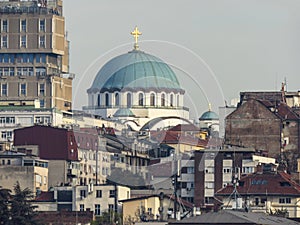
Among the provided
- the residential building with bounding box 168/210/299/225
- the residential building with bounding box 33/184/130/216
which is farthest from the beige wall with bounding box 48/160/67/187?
the residential building with bounding box 168/210/299/225

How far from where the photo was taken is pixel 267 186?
18038cm

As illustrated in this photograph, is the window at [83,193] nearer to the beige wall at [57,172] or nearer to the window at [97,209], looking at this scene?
the window at [97,209]

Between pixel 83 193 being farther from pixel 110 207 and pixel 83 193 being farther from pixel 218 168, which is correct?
pixel 218 168

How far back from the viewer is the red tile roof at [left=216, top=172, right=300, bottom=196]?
179m

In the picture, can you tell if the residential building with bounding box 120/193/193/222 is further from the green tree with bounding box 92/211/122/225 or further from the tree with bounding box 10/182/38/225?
the tree with bounding box 10/182/38/225

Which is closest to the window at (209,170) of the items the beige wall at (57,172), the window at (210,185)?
the window at (210,185)

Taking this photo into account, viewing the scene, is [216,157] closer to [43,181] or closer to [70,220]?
Answer: [43,181]

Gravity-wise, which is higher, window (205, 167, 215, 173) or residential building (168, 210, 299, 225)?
window (205, 167, 215, 173)

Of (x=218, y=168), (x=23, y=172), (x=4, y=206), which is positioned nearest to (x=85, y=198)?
(x=23, y=172)

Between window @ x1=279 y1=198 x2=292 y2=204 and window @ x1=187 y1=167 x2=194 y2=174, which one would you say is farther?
window @ x1=187 y1=167 x2=194 y2=174

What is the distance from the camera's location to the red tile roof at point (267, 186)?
17938 cm

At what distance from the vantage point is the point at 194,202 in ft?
631

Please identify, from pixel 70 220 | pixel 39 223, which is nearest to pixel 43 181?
pixel 70 220

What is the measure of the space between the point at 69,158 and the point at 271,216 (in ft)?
Result: 151
